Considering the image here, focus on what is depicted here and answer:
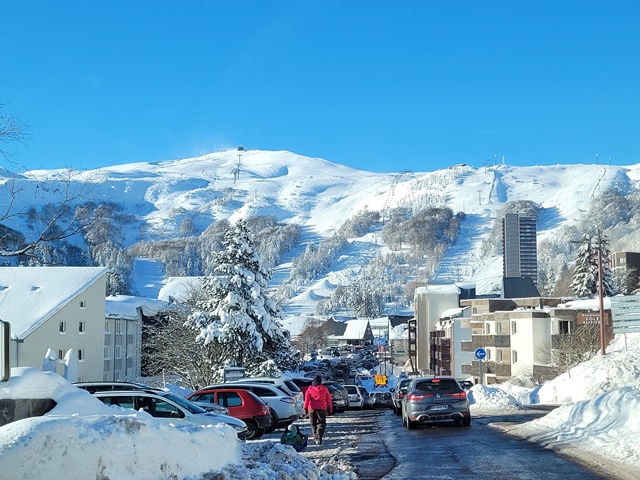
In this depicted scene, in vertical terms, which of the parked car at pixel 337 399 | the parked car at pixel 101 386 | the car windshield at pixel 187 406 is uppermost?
the parked car at pixel 101 386

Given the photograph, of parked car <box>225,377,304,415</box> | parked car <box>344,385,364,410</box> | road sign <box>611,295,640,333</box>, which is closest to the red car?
parked car <box>225,377,304,415</box>

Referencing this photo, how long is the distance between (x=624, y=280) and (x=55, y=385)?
103806mm

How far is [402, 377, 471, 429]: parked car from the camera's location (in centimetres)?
2384

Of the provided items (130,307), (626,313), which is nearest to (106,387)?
(626,313)

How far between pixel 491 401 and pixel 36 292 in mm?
34043

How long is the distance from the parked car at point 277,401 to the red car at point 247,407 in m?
0.82

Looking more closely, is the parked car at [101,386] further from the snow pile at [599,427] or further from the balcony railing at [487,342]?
the balcony railing at [487,342]

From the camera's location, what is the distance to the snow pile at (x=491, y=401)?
34.5m

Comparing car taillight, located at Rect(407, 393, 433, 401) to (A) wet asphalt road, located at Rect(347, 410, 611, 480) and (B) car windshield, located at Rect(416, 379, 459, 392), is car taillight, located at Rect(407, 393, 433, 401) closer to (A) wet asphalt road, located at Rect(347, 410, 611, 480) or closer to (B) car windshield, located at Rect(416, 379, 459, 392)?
(B) car windshield, located at Rect(416, 379, 459, 392)

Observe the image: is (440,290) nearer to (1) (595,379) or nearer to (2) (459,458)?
(1) (595,379)

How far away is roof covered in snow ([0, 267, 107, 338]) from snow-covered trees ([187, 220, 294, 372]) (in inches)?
471

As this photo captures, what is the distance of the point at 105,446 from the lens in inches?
347

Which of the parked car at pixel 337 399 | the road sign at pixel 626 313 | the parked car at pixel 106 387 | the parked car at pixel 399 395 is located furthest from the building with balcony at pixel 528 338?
the parked car at pixel 106 387

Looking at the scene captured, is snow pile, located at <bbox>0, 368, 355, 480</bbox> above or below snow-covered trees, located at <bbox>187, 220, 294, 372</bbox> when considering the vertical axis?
below
